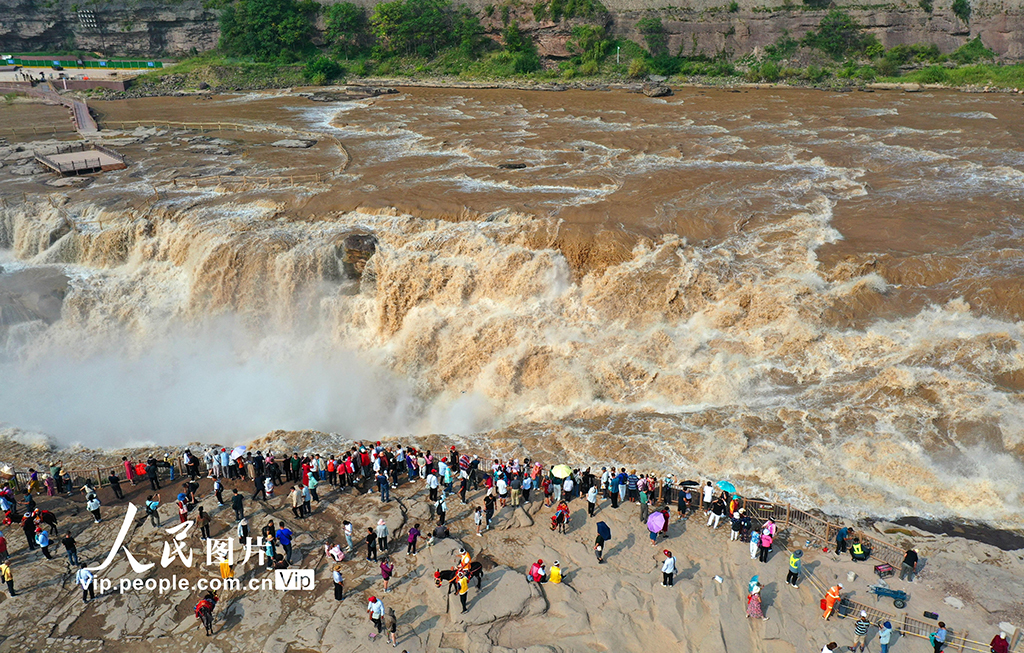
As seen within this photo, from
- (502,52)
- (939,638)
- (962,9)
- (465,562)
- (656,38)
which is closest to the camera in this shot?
(939,638)

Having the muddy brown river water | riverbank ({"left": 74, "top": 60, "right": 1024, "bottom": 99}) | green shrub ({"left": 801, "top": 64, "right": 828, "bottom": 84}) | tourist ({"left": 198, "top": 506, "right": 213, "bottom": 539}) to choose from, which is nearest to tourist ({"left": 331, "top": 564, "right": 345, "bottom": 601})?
tourist ({"left": 198, "top": 506, "right": 213, "bottom": 539})

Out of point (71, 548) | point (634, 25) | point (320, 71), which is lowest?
point (71, 548)

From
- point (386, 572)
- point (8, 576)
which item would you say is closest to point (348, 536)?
point (386, 572)

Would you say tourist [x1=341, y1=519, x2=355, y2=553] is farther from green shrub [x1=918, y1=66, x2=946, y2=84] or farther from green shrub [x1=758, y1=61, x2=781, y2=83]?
green shrub [x1=918, y1=66, x2=946, y2=84]

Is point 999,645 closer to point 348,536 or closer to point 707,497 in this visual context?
point 707,497

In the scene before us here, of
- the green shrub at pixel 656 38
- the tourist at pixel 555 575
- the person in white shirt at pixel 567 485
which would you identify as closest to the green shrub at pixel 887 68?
the green shrub at pixel 656 38

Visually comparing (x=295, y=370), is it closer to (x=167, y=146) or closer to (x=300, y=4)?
(x=167, y=146)

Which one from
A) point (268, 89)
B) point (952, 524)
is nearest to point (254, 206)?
point (952, 524)
